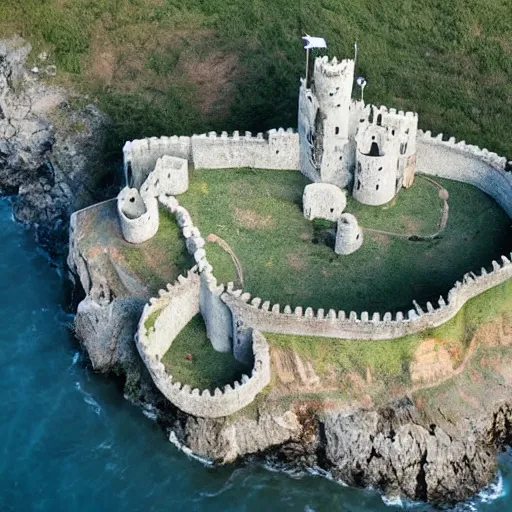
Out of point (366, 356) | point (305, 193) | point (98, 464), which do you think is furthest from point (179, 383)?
point (305, 193)

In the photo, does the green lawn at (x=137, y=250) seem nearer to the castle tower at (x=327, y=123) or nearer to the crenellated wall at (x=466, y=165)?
the castle tower at (x=327, y=123)

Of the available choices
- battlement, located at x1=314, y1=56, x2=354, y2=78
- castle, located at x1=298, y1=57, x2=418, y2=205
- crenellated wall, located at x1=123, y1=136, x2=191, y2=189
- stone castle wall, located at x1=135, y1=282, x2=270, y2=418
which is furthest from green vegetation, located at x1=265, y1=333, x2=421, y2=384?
crenellated wall, located at x1=123, y1=136, x2=191, y2=189

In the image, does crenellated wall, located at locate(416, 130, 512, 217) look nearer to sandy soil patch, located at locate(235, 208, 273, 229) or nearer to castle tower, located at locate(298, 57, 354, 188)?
castle tower, located at locate(298, 57, 354, 188)

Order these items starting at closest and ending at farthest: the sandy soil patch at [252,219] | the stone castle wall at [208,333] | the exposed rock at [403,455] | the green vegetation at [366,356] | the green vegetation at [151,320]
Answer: the stone castle wall at [208,333], the exposed rock at [403,455], the green vegetation at [366,356], the green vegetation at [151,320], the sandy soil patch at [252,219]

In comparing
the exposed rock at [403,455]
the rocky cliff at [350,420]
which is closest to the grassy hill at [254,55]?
the rocky cliff at [350,420]

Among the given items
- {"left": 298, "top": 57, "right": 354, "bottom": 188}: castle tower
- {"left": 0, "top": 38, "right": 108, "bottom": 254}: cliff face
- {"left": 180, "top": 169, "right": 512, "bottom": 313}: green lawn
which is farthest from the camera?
{"left": 0, "top": 38, "right": 108, "bottom": 254}: cliff face

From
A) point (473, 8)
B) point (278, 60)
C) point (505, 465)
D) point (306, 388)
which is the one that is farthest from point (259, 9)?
point (505, 465)

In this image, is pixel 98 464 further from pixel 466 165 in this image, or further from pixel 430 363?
pixel 466 165
